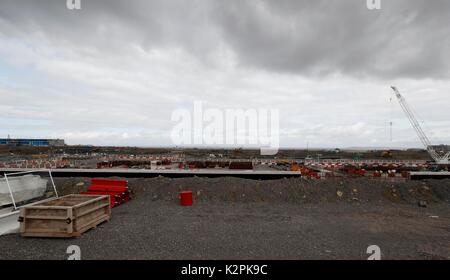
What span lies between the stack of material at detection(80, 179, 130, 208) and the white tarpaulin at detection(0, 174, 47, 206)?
208 cm

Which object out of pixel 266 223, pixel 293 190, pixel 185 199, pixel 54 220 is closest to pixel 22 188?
pixel 54 220

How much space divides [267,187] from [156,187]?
5.80 metres

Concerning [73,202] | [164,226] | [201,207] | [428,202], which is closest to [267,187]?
[201,207]

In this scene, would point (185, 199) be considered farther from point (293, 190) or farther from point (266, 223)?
point (293, 190)

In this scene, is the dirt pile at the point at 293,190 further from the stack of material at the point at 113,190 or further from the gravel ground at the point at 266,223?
the stack of material at the point at 113,190

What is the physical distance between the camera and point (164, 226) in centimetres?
956

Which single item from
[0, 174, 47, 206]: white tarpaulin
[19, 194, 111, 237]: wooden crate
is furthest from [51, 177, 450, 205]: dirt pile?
[19, 194, 111, 237]: wooden crate

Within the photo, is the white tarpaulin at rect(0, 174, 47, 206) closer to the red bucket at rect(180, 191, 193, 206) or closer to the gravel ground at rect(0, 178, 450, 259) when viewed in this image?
the gravel ground at rect(0, 178, 450, 259)

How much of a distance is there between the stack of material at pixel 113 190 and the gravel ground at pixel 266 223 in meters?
0.41

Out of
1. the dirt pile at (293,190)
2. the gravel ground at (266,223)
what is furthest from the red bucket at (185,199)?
the dirt pile at (293,190)

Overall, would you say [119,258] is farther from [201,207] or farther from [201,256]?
[201,207]

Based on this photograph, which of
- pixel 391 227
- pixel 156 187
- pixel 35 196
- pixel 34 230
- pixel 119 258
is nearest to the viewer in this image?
pixel 119 258

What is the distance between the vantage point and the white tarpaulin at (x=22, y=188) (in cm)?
1039

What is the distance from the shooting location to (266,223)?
10109 millimetres
